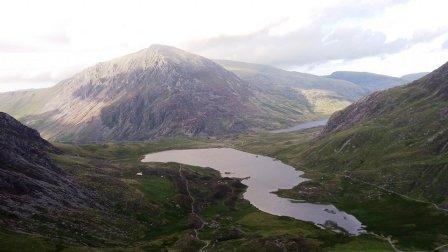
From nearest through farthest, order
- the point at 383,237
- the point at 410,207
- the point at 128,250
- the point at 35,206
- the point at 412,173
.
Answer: the point at 128,250 → the point at 35,206 → the point at 383,237 → the point at 410,207 → the point at 412,173

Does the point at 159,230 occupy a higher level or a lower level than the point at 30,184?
lower

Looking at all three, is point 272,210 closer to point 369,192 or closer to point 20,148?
point 369,192

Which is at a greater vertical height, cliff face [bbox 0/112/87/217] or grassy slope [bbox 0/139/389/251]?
cliff face [bbox 0/112/87/217]

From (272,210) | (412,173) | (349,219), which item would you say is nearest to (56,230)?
(272,210)

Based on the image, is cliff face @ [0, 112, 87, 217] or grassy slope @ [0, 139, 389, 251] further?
cliff face @ [0, 112, 87, 217]

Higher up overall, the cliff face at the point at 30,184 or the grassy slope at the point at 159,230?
the cliff face at the point at 30,184

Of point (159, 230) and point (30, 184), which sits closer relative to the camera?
point (30, 184)

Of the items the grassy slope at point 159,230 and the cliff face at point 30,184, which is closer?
the grassy slope at point 159,230

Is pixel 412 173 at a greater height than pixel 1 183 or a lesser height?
lesser
